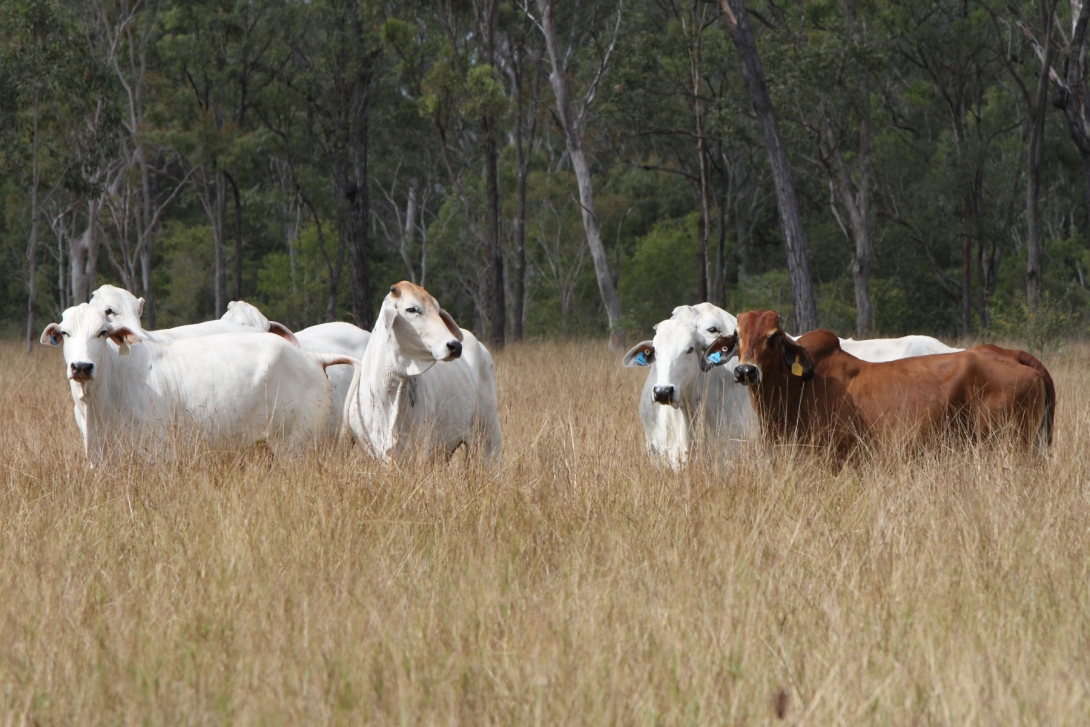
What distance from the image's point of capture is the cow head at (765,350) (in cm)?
577

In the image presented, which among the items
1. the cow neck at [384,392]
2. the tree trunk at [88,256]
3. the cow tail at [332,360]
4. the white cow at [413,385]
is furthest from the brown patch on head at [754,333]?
the tree trunk at [88,256]

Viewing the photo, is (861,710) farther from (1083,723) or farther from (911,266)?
(911,266)

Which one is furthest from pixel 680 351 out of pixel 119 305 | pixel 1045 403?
pixel 119 305

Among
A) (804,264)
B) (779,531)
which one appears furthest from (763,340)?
(804,264)

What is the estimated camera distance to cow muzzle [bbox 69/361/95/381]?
223 inches

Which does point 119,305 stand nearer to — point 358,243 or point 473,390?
point 473,390

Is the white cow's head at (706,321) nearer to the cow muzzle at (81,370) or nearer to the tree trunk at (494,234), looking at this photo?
the cow muzzle at (81,370)

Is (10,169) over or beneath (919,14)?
beneath

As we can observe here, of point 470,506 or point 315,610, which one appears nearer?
point 315,610

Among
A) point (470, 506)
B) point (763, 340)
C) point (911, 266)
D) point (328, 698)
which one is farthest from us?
point (911, 266)

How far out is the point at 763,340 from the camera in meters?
5.79

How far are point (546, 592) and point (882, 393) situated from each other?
2687mm

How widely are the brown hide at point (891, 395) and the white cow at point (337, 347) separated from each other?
95.3 inches

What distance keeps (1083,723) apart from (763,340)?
319 centimetres
